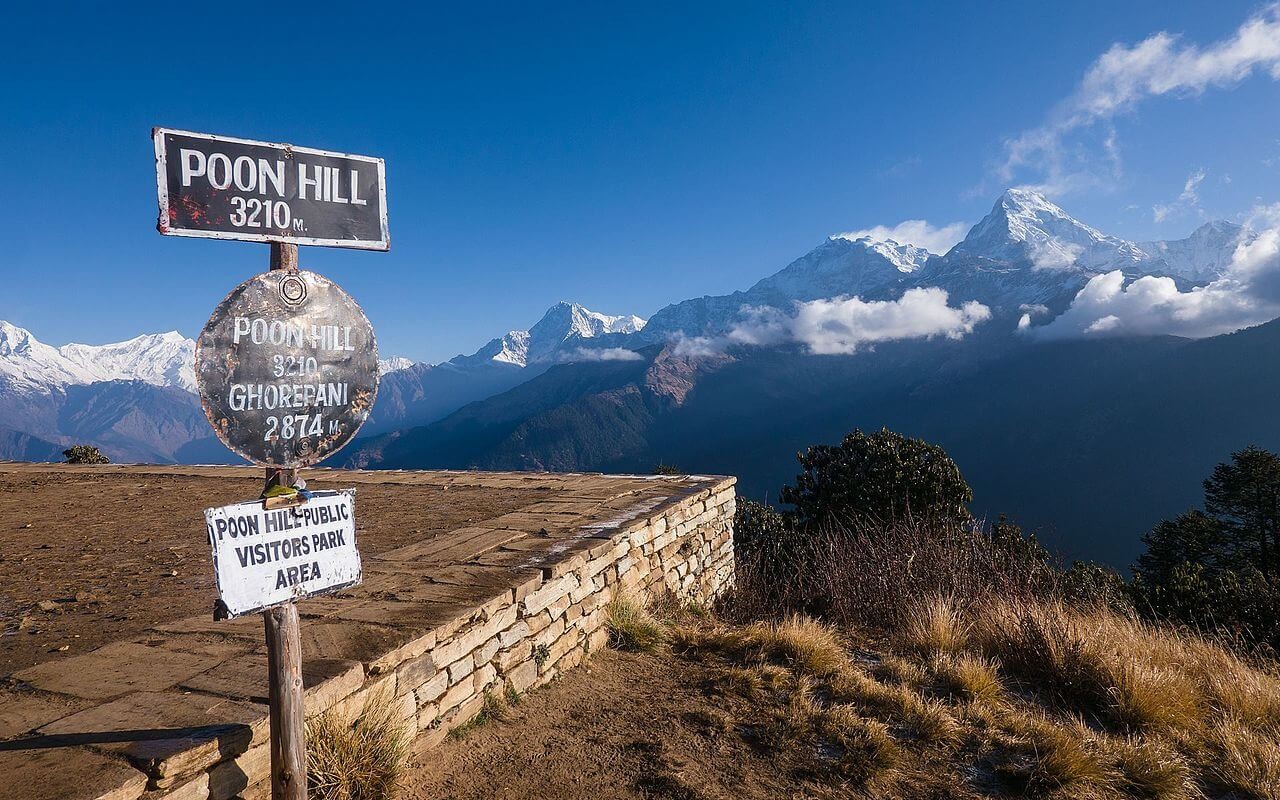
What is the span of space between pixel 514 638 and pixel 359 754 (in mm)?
1304

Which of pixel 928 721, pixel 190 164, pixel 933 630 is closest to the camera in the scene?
pixel 190 164

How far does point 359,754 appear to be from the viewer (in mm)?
2738

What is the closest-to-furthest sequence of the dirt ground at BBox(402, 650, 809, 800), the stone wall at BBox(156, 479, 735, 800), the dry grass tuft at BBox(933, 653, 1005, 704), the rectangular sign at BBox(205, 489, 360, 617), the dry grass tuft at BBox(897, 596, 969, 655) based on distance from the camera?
1. the rectangular sign at BBox(205, 489, 360, 617)
2. the stone wall at BBox(156, 479, 735, 800)
3. the dirt ground at BBox(402, 650, 809, 800)
4. the dry grass tuft at BBox(933, 653, 1005, 704)
5. the dry grass tuft at BBox(897, 596, 969, 655)

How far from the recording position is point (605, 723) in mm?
3744

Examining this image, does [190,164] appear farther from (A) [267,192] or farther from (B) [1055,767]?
(B) [1055,767]

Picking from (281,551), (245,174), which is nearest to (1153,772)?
(281,551)

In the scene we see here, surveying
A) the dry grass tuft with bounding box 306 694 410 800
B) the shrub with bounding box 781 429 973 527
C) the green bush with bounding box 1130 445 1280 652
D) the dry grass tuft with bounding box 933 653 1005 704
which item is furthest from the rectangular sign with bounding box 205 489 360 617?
the green bush with bounding box 1130 445 1280 652

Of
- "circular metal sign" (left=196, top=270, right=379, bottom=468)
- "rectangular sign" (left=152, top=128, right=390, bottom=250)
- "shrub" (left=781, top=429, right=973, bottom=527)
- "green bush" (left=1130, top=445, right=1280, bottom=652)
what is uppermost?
"rectangular sign" (left=152, top=128, right=390, bottom=250)

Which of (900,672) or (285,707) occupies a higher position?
(285,707)

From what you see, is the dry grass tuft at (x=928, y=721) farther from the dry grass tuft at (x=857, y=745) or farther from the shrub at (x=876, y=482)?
the shrub at (x=876, y=482)

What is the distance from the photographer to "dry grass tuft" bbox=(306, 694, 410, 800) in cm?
259

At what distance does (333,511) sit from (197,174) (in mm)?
1259

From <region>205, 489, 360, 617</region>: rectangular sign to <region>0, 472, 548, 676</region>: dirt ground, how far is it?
2169 millimetres

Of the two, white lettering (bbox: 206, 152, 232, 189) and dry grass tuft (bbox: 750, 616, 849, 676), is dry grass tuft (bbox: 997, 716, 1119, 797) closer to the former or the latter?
dry grass tuft (bbox: 750, 616, 849, 676)
